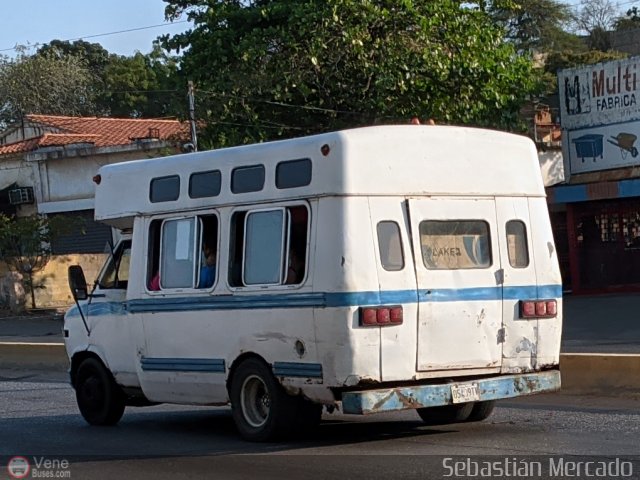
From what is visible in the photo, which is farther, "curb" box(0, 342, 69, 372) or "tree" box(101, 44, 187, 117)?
"tree" box(101, 44, 187, 117)

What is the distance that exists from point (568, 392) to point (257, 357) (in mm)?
4569

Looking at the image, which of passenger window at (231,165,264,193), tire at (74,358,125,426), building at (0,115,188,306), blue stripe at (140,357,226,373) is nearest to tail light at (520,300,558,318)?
passenger window at (231,165,264,193)

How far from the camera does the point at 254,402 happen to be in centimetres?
1014

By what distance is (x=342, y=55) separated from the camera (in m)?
24.0

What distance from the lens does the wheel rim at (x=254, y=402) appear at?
1006 cm

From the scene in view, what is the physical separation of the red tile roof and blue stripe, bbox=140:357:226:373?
28.4m

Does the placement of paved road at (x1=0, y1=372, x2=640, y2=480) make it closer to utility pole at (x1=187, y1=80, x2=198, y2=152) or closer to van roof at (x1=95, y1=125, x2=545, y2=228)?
van roof at (x1=95, y1=125, x2=545, y2=228)

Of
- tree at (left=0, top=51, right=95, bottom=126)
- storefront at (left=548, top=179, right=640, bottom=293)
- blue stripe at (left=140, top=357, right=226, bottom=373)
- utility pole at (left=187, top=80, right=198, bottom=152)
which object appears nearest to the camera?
blue stripe at (left=140, top=357, right=226, bottom=373)

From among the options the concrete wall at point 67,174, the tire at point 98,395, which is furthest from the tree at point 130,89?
the tire at point 98,395

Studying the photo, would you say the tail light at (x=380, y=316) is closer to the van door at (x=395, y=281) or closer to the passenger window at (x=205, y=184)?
the van door at (x=395, y=281)

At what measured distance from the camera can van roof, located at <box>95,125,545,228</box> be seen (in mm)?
9312

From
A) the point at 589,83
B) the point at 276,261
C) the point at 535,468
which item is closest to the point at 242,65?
the point at 589,83

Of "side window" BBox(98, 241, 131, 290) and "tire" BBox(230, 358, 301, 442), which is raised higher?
"side window" BBox(98, 241, 131, 290)

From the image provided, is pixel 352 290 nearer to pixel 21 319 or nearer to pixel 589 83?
pixel 589 83
